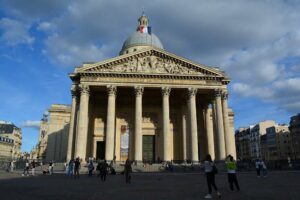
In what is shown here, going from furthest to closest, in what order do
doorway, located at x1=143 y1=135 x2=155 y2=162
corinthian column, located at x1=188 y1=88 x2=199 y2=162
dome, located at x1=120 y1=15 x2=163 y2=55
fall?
dome, located at x1=120 y1=15 x2=163 y2=55 < doorway, located at x1=143 y1=135 x2=155 y2=162 < corinthian column, located at x1=188 y1=88 x2=199 y2=162

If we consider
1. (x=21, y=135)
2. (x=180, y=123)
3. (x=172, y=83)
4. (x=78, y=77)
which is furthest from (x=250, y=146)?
(x=21, y=135)

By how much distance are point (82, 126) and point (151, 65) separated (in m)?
11.6

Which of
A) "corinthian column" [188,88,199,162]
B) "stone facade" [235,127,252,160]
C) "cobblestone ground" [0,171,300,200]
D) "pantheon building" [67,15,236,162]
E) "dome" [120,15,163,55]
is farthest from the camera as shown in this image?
"stone facade" [235,127,252,160]

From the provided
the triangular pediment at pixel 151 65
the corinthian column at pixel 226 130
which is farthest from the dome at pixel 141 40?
the corinthian column at pixel 226 130

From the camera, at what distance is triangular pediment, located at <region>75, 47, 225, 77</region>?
36.9 meters

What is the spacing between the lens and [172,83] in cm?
3759

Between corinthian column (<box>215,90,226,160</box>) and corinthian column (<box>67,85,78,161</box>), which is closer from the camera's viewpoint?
corinthian column (<box>67,85,78,161</box>)

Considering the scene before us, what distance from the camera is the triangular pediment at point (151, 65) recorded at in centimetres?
3694

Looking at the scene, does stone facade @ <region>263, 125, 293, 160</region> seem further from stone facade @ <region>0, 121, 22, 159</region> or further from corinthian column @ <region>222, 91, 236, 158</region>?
stone facade @ <region>0, 121, 22, 159</region>

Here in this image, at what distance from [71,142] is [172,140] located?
1438cm

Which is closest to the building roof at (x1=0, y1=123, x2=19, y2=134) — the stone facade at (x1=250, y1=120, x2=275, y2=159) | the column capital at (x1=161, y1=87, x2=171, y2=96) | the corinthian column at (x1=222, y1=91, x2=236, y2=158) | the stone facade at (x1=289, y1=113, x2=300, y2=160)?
the column capital at (x1=161, y1=87, x2=171, y2=96)

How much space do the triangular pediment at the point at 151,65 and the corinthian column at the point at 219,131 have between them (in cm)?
320

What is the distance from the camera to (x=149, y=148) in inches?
1645

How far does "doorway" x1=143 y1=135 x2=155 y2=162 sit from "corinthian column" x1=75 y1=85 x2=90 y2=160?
9690 millimetres
